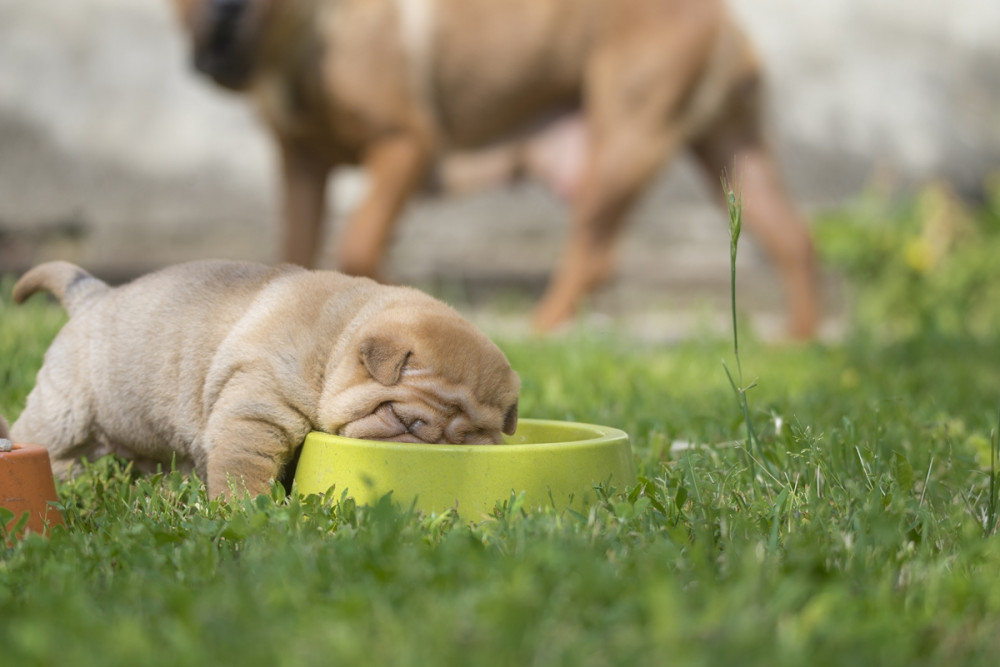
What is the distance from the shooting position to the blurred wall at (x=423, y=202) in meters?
6.47

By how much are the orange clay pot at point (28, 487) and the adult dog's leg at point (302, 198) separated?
10.8ft

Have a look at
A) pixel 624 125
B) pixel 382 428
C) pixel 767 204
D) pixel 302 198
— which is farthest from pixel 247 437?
pixel 767 204

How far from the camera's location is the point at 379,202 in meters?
4.60

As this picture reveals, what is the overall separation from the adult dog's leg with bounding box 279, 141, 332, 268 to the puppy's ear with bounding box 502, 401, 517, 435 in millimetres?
2995

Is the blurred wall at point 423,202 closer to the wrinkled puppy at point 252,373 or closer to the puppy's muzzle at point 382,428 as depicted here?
the wrinkled puppy at point 252,373

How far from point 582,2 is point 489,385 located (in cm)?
358

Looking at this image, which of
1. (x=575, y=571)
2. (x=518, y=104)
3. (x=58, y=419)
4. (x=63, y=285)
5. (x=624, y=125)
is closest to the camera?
(x=575, y=571)

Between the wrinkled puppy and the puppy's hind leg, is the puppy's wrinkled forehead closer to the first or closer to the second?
the wrinkled puppy

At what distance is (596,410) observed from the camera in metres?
2.68

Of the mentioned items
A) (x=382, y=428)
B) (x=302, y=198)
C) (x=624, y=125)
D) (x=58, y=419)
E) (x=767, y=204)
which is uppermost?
(x=624, y=125)

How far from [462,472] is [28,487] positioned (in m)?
0.66

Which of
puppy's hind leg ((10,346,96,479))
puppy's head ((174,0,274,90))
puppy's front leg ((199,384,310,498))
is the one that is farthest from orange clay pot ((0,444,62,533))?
puppy's head ((174,0,274,90))

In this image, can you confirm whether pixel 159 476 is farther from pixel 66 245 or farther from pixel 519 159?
pixel 66 245

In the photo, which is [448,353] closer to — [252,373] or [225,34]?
[252,373]
